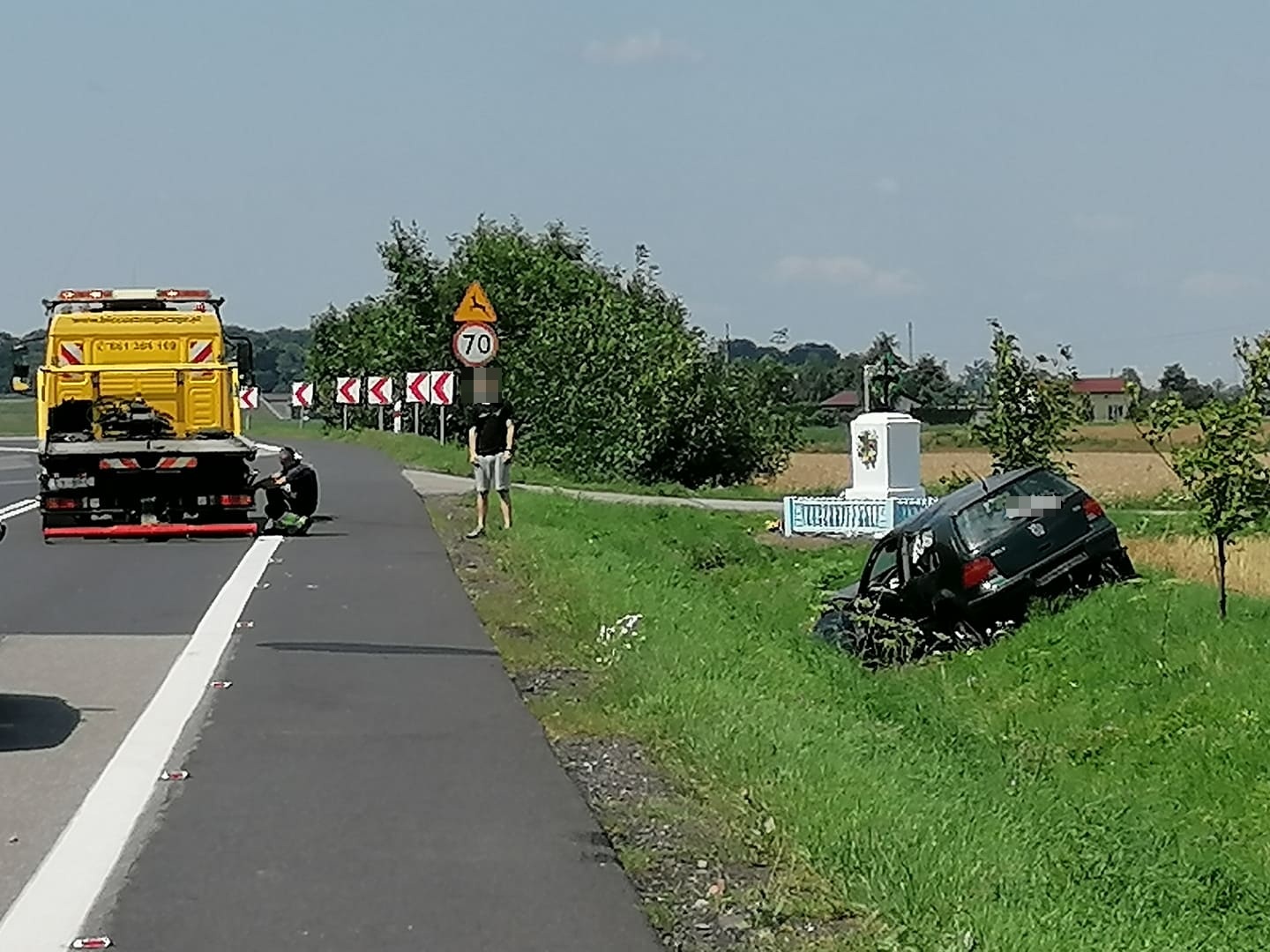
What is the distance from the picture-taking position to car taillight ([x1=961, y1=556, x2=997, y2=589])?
19375 millimetres

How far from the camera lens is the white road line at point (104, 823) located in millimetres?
6395

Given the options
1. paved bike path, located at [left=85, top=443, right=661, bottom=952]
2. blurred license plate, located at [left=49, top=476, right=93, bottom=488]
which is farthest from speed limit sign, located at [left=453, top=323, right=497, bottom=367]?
paved bike path, located at [left=85, top=443, right=661, bottom=952]

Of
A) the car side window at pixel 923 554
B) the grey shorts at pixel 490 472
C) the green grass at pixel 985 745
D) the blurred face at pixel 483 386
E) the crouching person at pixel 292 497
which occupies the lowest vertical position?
the green grass at pixel 985 745

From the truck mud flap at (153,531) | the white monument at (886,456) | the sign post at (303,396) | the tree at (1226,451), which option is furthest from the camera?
the sign post at (303,396)

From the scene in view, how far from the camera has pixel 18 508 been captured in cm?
2938

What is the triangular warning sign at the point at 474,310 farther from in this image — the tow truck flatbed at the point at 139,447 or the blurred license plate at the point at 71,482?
the blurred license plate at the point at 71,482

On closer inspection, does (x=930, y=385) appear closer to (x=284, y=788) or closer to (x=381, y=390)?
(x=381, y=390)

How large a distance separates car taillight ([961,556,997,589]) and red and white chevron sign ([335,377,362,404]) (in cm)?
4545

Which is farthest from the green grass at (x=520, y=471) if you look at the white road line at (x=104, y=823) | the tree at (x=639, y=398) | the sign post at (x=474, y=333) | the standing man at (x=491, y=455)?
the white road line at (x=104, y=823)

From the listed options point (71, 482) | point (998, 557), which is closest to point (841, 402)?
point (71, 482)

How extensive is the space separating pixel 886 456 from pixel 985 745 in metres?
16.5

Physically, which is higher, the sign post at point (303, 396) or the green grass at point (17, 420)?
the sign post at point (303, 396)

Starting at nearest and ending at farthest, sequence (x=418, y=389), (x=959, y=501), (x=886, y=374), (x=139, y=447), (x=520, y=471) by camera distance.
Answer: (x=959, y=501) < (x=139, y=447) < (x=886, y=374) < (x=520, y=471) < (x=418, y=389)

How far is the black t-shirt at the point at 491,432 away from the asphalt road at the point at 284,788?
599 cm
